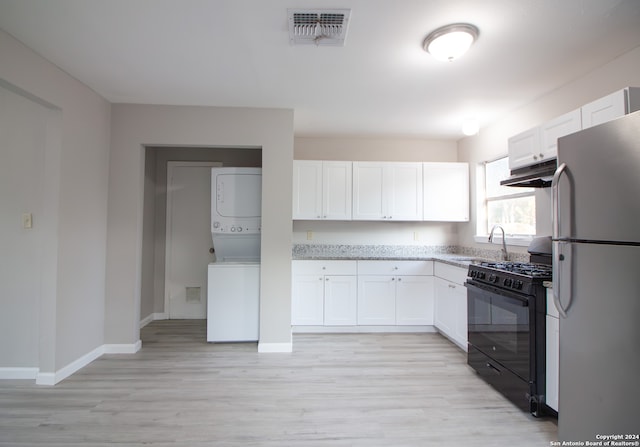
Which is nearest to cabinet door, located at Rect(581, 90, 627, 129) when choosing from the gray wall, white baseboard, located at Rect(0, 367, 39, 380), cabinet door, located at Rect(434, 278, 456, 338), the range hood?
the range hood

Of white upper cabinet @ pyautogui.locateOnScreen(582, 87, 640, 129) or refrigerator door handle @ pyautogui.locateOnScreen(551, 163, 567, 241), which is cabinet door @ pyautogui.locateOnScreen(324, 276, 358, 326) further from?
white upper cabinet @ pyautogui.locateOnScreen(582, 87, 640, 129)

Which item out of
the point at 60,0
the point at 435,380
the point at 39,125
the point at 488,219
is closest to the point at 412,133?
the point at 488,219

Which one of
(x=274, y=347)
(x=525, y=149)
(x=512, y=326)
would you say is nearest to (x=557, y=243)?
(x=512, y=326)

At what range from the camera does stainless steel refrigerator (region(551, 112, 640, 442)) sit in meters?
1.35

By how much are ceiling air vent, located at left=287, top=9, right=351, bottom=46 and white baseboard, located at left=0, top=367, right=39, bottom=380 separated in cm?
329

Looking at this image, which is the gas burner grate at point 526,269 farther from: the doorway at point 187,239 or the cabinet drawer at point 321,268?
the doorway at point 187,239

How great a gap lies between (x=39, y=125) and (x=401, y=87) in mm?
3059

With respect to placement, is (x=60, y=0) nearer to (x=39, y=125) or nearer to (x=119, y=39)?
(x=119, y=39)

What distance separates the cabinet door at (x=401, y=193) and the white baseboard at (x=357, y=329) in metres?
1.36

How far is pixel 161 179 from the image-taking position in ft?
14.4

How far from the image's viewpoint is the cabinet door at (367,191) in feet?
13.7

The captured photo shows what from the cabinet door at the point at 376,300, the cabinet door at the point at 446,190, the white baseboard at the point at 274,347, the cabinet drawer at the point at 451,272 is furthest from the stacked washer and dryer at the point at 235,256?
the cabinet door at the point at 446,190

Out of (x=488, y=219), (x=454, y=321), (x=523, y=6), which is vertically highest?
(x=523, y=6)

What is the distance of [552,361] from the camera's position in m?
2.04
